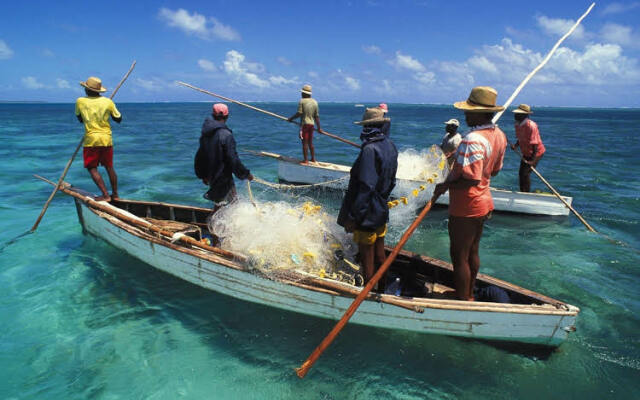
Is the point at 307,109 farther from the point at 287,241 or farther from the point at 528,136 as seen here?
the point at 287,241

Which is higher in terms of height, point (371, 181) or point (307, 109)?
point (307, 109)

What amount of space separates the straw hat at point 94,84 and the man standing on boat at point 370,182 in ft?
17.2

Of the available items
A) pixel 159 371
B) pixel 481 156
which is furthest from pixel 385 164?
pixel 159 371

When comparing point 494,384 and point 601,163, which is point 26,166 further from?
point 601,163

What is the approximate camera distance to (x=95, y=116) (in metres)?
6.71

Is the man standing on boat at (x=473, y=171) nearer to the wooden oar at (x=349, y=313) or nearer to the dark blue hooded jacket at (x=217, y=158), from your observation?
the wooden oar at (x=349, y=313)

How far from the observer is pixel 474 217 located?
390cm

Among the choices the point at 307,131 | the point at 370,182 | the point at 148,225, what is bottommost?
the point at 148,225

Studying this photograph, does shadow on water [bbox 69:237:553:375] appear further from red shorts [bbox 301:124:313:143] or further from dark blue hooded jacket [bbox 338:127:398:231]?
red shorts [bbox 301:124:313:143]

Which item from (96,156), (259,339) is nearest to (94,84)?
(96,156)

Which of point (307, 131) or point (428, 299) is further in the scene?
point (307, 131)

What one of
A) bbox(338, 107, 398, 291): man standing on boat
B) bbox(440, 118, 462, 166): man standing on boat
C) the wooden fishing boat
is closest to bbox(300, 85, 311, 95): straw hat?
bbox(440, 118, 462, 166): man standing on boat

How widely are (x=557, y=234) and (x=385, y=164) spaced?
7.26 metres

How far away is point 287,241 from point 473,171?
254cm
